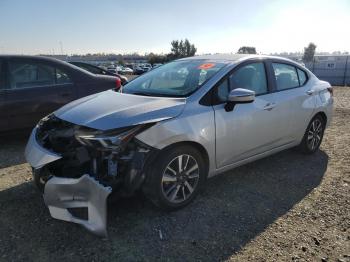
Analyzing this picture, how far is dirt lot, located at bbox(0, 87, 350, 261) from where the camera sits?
9.53 feet

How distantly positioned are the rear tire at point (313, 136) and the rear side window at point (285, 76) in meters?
0.76

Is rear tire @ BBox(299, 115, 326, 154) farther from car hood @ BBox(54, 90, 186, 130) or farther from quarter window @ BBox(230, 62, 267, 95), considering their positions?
car hood @ BBox(54, 90, 186, 130)

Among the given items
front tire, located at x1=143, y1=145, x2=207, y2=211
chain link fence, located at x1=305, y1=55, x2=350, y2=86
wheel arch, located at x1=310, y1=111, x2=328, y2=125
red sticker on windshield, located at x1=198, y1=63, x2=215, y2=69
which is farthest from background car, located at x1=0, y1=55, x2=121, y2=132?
chain link fence, located at x1=305, y1=55, x2=350, y2=86

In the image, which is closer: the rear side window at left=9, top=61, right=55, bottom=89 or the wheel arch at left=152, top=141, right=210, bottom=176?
the wheel arch at left=152, top=141, right=210, bottom=176

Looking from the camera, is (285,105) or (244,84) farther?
(285,105)

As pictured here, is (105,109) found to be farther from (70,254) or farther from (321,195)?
(321,195)

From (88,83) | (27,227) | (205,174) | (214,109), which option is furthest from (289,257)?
(88,83)

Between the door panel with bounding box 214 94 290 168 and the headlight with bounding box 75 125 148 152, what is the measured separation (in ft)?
3.41

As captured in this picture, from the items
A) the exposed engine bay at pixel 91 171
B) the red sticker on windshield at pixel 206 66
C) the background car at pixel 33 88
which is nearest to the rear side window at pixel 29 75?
the background car at pixel 33 88

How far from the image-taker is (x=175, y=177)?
11.3 ft

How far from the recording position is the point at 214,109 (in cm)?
368

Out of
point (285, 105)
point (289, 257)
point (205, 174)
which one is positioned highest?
point (285, 105)

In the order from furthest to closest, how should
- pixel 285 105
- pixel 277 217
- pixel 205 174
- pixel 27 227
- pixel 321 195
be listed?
1. pixel 285 105
2. pixel 321 195
3. pixel 205 174
4. pixel 277 217
5. pixel 27 227

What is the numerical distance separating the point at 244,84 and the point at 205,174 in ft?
4.02
